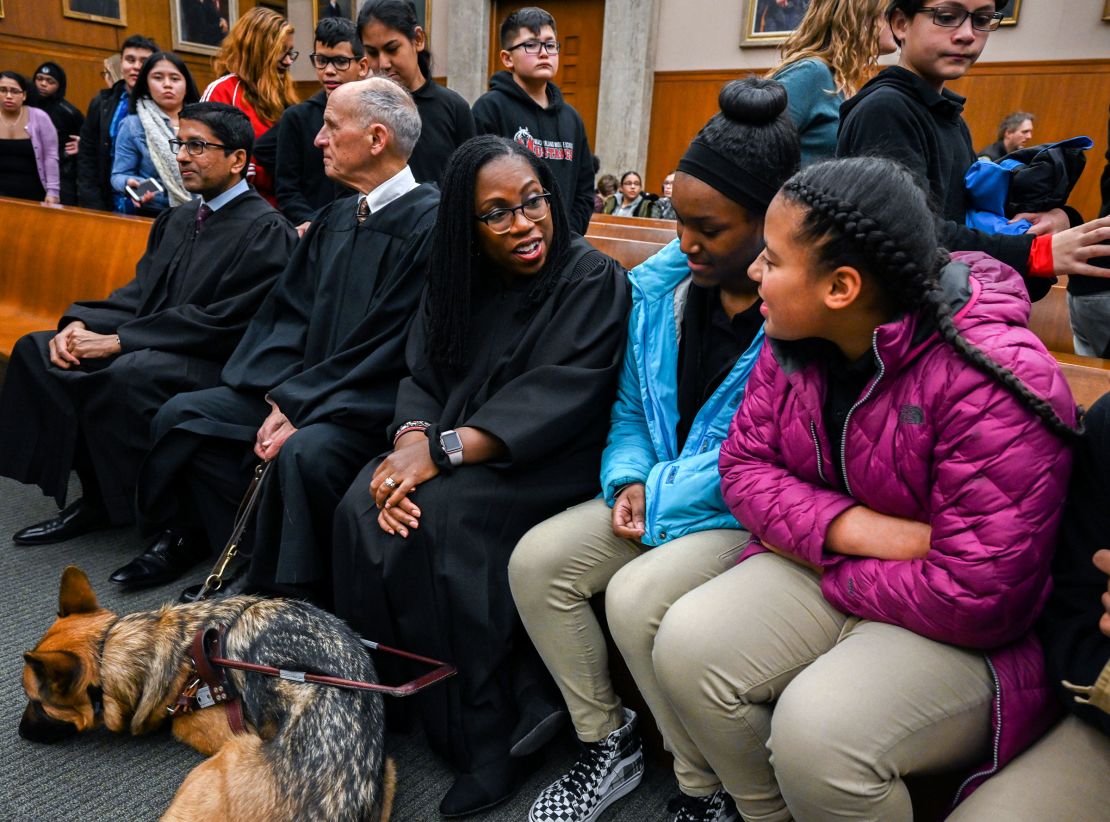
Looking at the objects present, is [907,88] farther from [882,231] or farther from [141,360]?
[141,360]

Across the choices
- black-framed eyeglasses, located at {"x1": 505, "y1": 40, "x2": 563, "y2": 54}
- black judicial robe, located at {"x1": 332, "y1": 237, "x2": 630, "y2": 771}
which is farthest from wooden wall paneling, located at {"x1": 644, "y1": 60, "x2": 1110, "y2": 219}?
black judicial robe, located at {"x1": 332, "y1": 237, "x2": 630, "y2": 771}

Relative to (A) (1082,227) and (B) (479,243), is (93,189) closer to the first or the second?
(B) (479,243)

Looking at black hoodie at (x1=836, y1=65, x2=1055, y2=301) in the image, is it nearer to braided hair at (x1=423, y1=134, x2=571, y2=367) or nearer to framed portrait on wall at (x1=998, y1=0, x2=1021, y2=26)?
braided hair at (x1=423, y1=134, x2=571, y2=367)

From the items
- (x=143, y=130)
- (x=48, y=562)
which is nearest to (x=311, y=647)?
(x=48, y=562)

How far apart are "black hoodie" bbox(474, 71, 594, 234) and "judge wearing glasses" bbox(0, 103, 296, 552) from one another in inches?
50.1

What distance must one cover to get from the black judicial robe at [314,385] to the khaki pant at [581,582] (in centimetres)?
84

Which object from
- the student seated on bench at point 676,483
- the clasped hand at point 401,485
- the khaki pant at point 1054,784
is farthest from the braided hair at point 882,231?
the clasped hand at point 401,485

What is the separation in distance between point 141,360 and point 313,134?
5.33 ft

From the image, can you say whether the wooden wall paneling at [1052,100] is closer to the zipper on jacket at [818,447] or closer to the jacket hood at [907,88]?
the jacket hood at [907,88]

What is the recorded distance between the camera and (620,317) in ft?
7.53

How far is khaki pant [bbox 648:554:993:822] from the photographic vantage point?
52.2 inches

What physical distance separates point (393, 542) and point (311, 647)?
327 mm

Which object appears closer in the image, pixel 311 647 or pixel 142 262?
pixel 311 647

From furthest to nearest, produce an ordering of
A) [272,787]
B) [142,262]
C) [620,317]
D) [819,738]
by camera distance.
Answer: [142,262]
[620,317]
[272,787]
[819,738]
